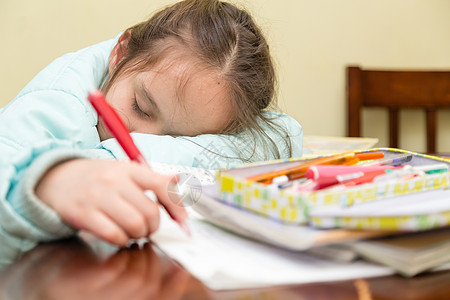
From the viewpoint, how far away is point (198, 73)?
0.68 meters

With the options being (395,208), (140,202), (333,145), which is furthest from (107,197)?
(333,145)

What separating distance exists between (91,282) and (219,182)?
3.6 inches

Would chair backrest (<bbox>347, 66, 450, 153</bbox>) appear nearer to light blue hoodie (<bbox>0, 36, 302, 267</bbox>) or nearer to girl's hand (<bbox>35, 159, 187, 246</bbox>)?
light blue hoodie (<bbox>0, 36, 302, 267</bbox>)

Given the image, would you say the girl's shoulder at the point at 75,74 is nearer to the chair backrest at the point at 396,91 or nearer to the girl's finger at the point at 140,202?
the girl's finger at the point at 140,202

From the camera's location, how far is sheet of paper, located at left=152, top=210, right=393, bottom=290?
208 mm

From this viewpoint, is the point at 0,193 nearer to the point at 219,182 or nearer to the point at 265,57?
the point at 219,182

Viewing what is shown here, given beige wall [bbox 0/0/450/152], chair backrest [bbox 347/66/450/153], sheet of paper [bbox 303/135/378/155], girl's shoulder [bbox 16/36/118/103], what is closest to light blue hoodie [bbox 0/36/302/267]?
girl's shoulder [bbox 16/36/118/103]

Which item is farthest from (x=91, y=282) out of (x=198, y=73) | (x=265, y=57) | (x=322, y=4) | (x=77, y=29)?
(x=322, y=4)

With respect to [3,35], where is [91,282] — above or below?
below

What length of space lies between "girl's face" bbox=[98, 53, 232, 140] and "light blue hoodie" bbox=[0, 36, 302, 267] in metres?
0.05

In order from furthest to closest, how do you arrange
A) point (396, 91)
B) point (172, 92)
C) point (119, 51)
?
point (396, 91) → point (119, 51) → point (172, 92)

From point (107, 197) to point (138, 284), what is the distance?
58 millimetres

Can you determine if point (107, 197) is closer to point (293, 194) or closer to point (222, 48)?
point (293, 194)

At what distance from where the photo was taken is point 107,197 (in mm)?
251
